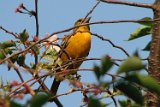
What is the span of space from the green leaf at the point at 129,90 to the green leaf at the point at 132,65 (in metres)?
0.06

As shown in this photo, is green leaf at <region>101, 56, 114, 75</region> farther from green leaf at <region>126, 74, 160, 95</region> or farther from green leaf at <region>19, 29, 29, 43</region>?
green leaf at <region>19, 29, 29, 43</region>

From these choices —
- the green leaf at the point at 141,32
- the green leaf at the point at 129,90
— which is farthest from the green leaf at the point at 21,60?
the green leaf at the point at 129,90

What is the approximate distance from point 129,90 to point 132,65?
0.10 m

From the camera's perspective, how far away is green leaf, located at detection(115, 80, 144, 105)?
81 cm

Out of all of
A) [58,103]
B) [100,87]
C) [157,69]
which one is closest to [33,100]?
[100,87]

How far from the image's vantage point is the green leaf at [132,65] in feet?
2.40

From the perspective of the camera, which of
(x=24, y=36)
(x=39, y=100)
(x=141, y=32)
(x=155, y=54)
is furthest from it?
(x=24, y=36)

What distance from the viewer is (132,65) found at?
737mm

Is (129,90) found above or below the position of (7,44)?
below

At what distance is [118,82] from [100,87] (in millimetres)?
53

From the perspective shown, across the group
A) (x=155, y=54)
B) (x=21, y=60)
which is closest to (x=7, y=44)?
(x=21, y=60)

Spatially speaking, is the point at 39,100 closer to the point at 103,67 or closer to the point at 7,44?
the point at 103,67

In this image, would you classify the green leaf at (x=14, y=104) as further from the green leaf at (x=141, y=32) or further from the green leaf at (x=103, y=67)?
the green leaf at (x=141, y=32)

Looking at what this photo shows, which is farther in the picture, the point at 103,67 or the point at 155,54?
the point at 155,54
